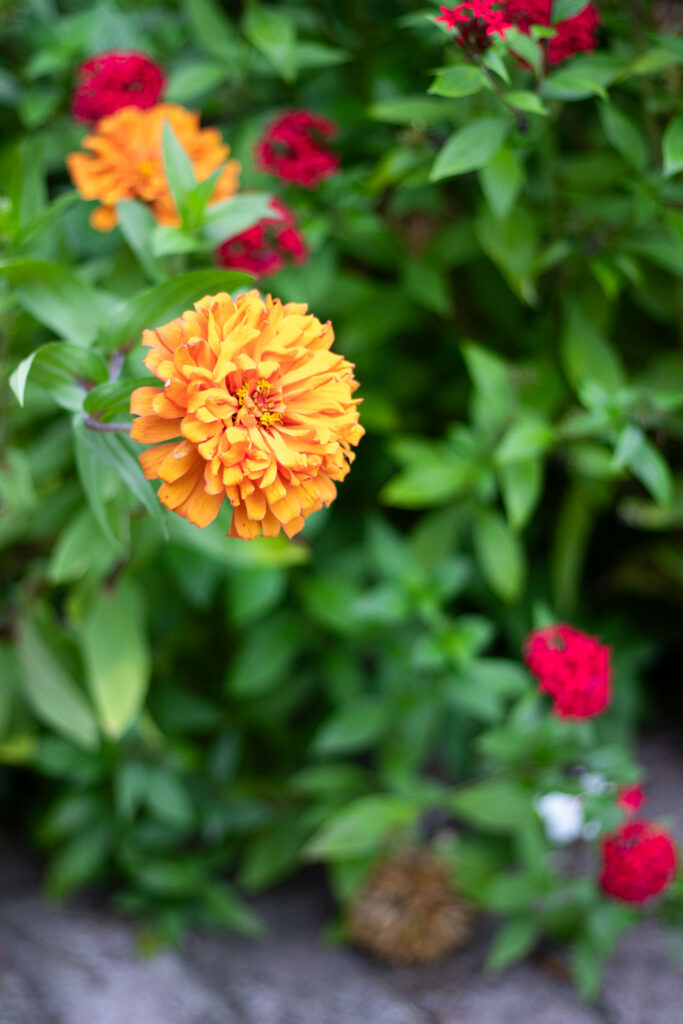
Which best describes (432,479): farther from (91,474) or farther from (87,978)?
(87,978)

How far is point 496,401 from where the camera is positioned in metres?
1.05

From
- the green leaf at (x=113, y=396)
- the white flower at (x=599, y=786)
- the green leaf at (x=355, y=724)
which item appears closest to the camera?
Answer: the green leaf at (x=113, y=396)

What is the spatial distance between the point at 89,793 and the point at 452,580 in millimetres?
645

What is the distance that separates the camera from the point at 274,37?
102cm

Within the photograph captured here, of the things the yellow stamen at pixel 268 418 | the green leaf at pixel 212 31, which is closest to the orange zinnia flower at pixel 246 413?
the yellow stamen at pixel 268 418

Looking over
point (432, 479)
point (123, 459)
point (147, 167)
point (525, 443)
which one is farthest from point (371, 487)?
point (123, 459)

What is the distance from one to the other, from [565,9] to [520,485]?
1.63 feet

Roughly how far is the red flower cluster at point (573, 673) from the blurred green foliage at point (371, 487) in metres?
0.10

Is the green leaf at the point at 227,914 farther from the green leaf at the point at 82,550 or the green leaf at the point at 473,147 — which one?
the green leaf at the point at 473,147

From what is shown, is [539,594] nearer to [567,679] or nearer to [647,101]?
[567,679]

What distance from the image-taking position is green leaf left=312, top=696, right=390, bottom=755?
45.8 inches

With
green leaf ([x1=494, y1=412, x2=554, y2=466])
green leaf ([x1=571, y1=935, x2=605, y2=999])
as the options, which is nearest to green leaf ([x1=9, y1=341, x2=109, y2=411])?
green leaf ([x1=494, y1=412, x2=554, y2=466])

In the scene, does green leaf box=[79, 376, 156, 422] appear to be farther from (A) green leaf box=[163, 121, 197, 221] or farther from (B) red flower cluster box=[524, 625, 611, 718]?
(B) red flower cluster box=[524, 625, 611, 718]

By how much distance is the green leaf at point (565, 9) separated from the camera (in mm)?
780
